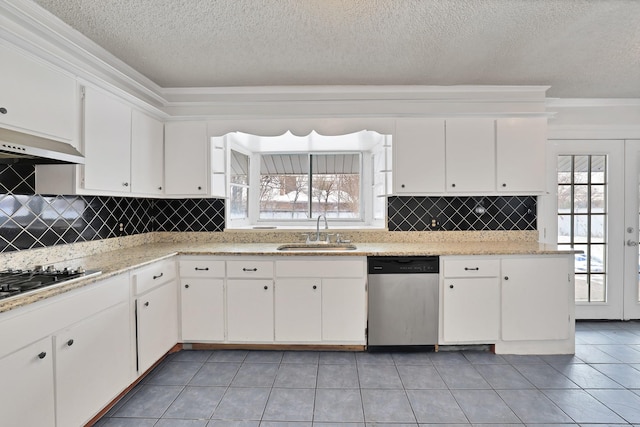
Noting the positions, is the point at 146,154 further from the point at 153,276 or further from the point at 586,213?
the point at 586,213

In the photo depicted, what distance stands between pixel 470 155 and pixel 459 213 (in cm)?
60

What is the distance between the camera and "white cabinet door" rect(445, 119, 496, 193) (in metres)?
2.98

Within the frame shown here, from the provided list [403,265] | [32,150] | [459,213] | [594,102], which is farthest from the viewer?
[594,102]

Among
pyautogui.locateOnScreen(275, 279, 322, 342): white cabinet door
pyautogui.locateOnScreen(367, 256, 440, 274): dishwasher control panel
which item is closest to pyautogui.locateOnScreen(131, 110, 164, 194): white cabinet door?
pyautogui.locateOnScreen(275, 279, 322, 342): white cabinet door

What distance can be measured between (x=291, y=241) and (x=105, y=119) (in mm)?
1834

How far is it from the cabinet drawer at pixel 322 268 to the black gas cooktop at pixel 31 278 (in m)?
1.30

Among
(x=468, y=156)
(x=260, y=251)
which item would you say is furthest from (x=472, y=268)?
(x=260, y=251)

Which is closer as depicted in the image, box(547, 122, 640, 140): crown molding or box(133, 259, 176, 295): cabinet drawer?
box(133, 259, 176, 295): cabinet drawer

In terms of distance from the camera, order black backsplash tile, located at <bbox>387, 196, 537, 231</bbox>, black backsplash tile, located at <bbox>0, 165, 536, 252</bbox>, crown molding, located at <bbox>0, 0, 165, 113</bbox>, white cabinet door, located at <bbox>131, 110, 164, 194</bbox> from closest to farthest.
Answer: crown molding, located at <bbox>0, 0, 165, 113</bbox>
black backsplash tile, located at <bbox>0, 165, 536, 252</bbox>
white cabinet door, located at <bbox>131, 110, 164, 194</bbox>
black backsplash tile, located at <bbox>387, 196, 537, 231</bbox>

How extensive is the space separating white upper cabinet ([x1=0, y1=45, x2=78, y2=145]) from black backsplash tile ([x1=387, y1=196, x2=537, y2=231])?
2.62 meters

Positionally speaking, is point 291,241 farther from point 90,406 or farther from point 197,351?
point 90,406

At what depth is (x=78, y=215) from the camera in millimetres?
2445

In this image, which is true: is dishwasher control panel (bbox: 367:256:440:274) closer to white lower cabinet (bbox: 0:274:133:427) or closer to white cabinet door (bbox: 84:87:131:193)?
white lower cabinet (bbox: 0:274:133:427)

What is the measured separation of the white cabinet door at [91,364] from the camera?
158 centimetres
